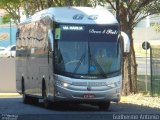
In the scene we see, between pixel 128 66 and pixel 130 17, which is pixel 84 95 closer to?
pixel 128 66

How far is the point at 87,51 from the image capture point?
69.4 ft

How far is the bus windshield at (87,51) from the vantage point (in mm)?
20984

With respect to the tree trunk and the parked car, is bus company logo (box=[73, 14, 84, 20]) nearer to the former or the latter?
the tree trunk

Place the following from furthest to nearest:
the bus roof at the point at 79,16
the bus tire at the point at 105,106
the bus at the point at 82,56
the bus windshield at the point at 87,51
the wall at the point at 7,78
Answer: the wall at the point at 7,78
the bus tire at the point at 105,106
the bus roof at the point at 79,16
the bus windshield at the point at 87,51
the bus at the point at 82,56

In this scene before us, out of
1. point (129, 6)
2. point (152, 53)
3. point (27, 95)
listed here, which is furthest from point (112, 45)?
point (152, 53)

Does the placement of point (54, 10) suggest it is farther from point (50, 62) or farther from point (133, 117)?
Answer: point (133, 117)

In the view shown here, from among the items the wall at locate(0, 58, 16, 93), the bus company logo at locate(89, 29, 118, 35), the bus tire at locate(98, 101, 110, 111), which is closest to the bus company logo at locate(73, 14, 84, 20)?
the bus company logo at locate(89, 29, 118, 35)

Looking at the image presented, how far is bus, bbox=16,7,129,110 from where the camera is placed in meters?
20.9

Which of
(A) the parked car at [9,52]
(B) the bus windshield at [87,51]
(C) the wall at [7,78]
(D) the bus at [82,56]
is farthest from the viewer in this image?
(A) the parked car at [9,52]

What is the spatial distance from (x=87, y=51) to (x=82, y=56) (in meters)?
0.26

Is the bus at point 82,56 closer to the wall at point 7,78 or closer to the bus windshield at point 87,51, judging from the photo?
the bus windshield at point 87,51

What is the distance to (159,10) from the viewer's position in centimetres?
3198

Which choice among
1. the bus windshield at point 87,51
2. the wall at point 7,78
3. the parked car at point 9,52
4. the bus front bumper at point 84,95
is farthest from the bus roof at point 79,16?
the parked car at point 9,52

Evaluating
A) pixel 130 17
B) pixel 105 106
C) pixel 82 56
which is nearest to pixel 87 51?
pixel 82 56
